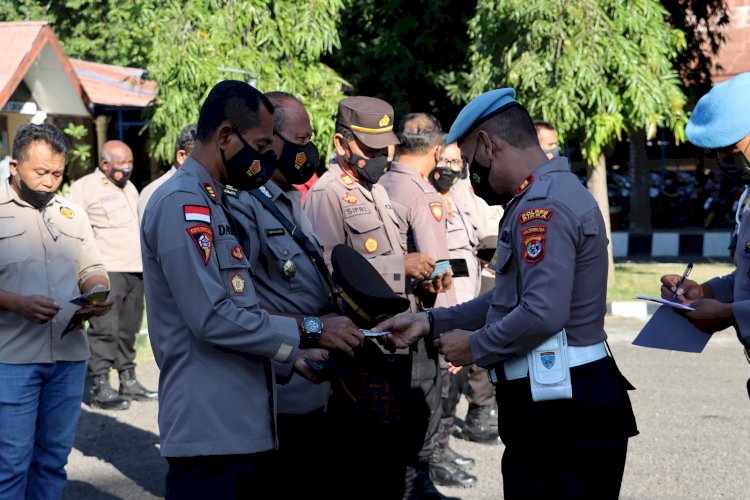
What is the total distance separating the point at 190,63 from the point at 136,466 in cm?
765

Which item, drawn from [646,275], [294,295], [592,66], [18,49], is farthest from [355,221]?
[646,275]

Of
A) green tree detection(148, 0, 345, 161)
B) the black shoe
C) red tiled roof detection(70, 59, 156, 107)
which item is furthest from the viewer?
red tiled roof detection(70, 59, 156, 107)

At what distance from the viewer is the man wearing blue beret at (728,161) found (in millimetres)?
3494

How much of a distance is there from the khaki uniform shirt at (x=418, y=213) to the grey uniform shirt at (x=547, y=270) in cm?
208

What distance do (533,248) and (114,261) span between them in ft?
17.7

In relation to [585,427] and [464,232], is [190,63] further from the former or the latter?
[585,427]

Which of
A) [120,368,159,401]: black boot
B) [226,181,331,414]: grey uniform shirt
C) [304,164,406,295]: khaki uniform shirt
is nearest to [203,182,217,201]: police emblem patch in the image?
[226,181,331,414]: grey uniform shirt

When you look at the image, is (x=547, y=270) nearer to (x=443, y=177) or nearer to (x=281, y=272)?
(x=281, y=272)

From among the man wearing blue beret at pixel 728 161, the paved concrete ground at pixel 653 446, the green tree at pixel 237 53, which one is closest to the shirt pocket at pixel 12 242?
the paved concrete ground at pixel 653 446

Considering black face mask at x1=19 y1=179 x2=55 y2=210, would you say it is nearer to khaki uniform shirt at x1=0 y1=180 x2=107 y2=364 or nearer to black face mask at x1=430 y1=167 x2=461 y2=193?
khaki uniform shirt at x1=0 y1=180 x2=107 y2=364

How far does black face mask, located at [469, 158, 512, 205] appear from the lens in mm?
3418

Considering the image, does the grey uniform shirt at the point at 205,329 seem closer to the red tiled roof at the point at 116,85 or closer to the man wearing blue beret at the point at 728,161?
the man wearing blue beret at the point at 728,161

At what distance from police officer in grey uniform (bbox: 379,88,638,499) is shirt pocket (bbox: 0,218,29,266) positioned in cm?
207

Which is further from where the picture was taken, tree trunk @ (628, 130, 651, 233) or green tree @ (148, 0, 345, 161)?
tree trunk @ (628, 130, 651, 233)
